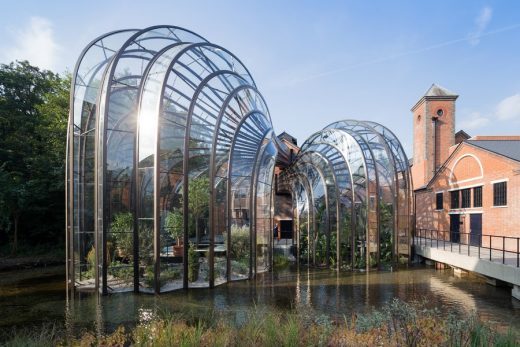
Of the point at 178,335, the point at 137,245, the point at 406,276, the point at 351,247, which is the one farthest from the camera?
the point at 351,247

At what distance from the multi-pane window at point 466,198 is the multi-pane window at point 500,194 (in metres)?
2.73

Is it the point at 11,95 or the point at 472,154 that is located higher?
the point at 11,95

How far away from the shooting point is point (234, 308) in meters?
10.8

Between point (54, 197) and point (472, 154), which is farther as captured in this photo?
point (54, 197)

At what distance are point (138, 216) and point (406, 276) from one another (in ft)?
38.5

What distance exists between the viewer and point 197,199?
46.4 feet

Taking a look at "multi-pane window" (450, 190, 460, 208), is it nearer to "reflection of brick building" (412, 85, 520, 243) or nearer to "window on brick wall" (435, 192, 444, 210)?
"reflection of brick building" (412, 85, 520, 243)

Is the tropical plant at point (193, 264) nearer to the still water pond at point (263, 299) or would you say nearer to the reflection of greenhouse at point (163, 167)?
the reflection of greenhouse at point (163, 167)

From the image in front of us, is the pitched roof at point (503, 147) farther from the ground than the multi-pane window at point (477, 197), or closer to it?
farther from the ground

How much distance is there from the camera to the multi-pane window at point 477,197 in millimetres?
20844

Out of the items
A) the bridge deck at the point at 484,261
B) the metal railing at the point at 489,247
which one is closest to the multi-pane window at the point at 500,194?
the metal railing at the point at 489,247

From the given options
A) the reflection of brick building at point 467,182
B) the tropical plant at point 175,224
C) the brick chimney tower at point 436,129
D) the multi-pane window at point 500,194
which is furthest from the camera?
the brick chimney tower at point 436,129

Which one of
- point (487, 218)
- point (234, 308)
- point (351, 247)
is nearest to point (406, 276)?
point (351, 247)

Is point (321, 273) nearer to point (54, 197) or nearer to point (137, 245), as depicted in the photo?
point (137, 245)
